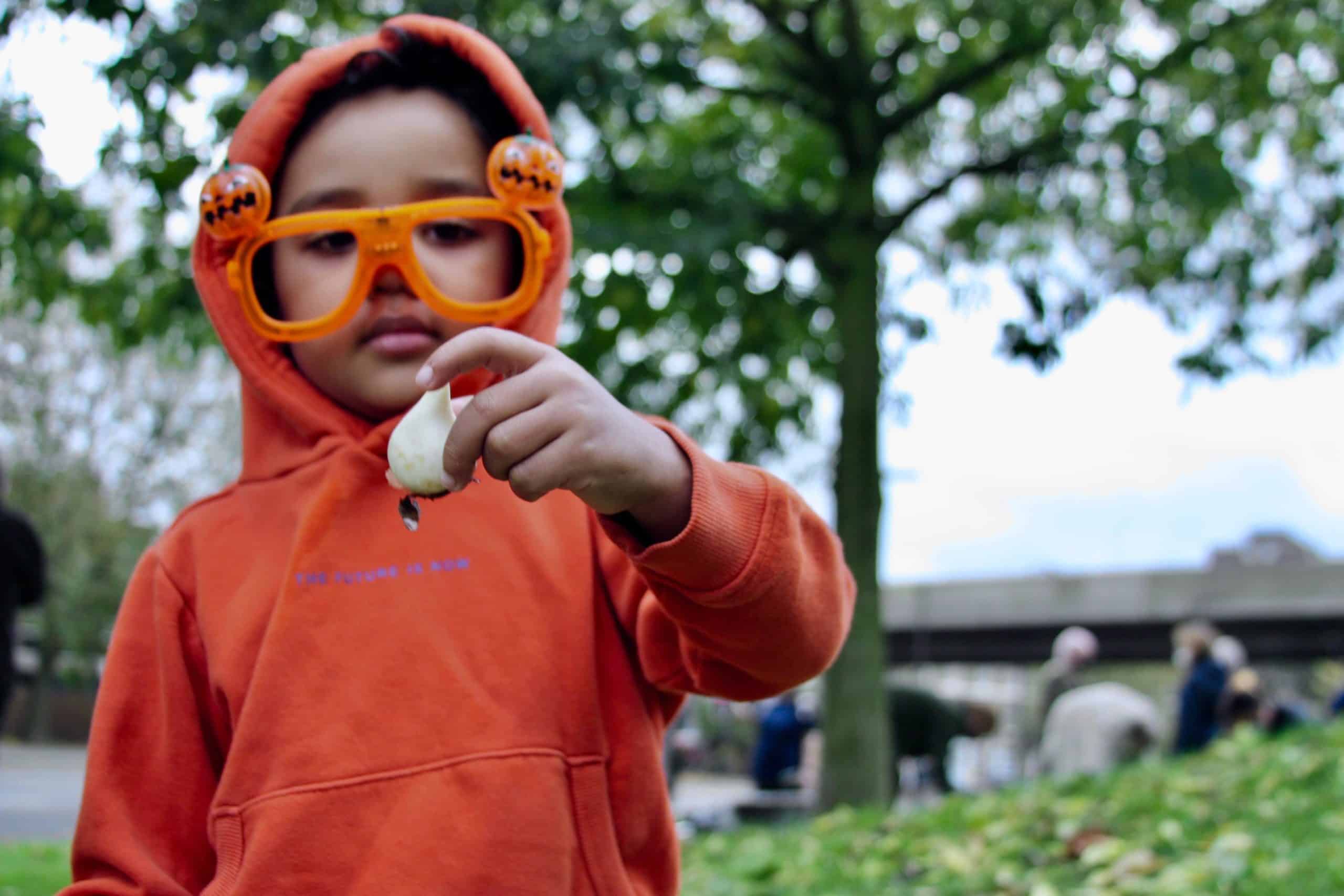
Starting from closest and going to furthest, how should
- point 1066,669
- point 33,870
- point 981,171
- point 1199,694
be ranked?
point 33,870 < point 981,171 < point 1199,694 < point 1066,669

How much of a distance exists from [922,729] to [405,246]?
32.5 feet

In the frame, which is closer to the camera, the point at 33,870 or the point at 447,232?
the point at 447,232

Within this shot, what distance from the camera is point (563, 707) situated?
1390 millimetres

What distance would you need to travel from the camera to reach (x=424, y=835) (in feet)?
4.23

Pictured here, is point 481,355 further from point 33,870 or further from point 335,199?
point 33,870

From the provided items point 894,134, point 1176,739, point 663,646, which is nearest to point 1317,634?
point 1176,739

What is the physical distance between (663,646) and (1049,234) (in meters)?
8.09

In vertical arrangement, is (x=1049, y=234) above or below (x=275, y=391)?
above

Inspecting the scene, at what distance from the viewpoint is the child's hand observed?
105 centimetres

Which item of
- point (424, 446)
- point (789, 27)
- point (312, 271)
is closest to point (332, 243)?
point (312, 271)

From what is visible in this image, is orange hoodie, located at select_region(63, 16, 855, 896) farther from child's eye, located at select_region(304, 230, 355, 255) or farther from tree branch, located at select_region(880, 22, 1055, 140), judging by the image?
tree branch, located at select_region(880, 22, 1055, 140)

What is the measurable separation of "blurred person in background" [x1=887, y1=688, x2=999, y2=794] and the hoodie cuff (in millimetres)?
9606

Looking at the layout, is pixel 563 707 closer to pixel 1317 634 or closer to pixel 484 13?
pixel 484 13

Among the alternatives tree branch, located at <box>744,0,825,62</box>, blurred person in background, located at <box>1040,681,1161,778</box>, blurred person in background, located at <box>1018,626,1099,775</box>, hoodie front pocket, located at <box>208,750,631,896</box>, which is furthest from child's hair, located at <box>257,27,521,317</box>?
blurred person in background, located at <box>1018,626,1099,775</box>
